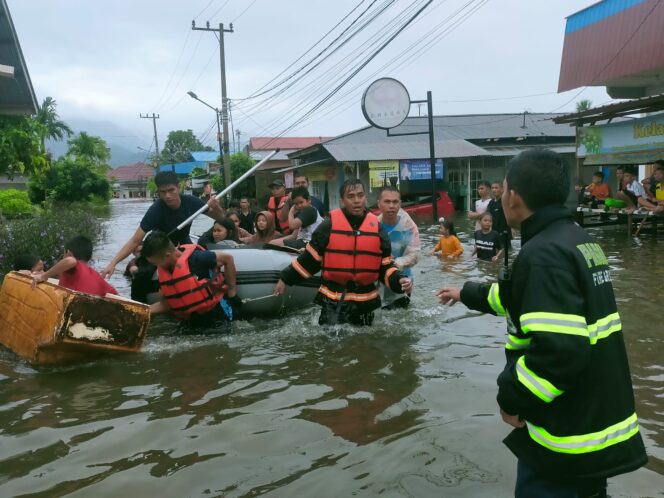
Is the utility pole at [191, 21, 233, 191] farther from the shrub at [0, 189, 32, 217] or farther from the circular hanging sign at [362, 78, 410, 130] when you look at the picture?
the circular hanging sign at [362, 78, 410, 130]

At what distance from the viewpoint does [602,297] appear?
1.84 meters

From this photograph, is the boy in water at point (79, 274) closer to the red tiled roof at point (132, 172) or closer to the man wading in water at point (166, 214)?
the man wading in water at point (166, 214)

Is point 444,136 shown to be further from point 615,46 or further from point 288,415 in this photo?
point 288,415

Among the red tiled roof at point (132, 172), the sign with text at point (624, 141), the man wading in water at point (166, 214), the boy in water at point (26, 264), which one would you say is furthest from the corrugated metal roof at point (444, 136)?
the red tiled roof at point (132, 172)

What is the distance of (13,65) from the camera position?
9.90 m

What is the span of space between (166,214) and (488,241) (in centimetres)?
537

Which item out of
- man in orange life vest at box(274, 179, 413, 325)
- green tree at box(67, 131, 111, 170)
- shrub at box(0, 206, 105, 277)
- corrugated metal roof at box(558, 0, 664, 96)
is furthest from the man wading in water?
green tree at box(67, 131, 111, 170)

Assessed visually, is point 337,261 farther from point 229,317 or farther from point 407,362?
point 229,317

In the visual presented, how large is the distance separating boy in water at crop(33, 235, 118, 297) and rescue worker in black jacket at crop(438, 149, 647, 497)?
4.30 metres

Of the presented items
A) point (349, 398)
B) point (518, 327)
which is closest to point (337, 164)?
point (349, 398)

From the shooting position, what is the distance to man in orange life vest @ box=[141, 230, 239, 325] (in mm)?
5262

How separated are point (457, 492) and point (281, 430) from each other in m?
1.23

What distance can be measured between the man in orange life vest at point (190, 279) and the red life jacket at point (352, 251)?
3.98ft

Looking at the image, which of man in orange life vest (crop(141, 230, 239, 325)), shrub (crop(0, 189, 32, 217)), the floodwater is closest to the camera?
the floodwater
